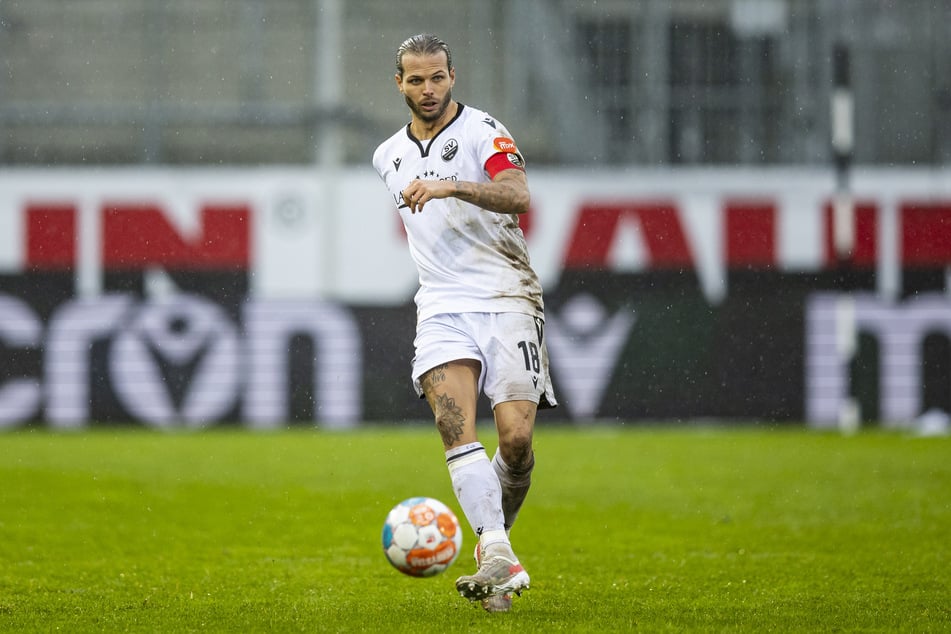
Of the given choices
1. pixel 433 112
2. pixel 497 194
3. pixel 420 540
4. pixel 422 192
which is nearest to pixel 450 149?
pixel 433 112

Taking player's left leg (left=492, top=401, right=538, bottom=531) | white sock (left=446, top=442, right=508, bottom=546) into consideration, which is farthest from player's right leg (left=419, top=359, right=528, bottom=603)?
player's left leg (left=492, top=401, right=538, bottom=531)

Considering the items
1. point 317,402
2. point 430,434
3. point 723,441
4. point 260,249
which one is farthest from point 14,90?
point 723,441

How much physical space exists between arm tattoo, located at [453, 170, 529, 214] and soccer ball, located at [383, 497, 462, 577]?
3.72ft

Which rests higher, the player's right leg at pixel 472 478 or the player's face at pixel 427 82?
the player's face at pixel 427 82

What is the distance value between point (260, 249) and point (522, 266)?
10.5 meters

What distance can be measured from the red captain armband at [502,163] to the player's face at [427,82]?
1.00 ft

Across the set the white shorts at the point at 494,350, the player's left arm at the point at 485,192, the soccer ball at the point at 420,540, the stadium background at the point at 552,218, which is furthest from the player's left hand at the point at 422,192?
the stadium background at the point at 552,218

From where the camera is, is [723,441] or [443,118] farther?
[723,441]

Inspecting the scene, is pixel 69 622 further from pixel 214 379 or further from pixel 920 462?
pixel 214 379

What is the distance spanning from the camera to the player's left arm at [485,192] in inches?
202

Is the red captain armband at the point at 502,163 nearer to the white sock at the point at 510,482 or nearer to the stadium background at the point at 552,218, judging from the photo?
the white sock at the point at 510,482

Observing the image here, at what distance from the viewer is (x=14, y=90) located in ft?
55.0

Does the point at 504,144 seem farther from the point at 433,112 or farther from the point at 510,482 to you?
the point at 510,482

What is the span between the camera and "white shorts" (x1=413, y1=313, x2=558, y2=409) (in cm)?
562
